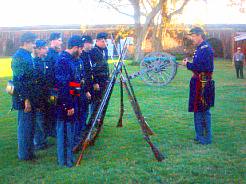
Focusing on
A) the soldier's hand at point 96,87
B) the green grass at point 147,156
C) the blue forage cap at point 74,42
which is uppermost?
the blue forage cap at point 74,42

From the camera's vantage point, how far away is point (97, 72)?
8.04 meters

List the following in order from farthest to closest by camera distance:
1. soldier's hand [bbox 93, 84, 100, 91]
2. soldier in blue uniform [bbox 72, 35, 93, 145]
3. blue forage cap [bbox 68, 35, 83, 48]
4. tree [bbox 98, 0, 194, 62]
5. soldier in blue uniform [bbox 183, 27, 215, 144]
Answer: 1. tree [bbox 98, 0, 194, 62]
2. soldier's hand [bbox 93, 84, 100, 91]
3. soldier in blue uniform [bbox 72, 35, 93, 145]
4. soldier in blue uniform [bbox 183, 27, 215, 144]
5. blue forage cap [bbox 68, 35, 83, 48]

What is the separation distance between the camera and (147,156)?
650 cm

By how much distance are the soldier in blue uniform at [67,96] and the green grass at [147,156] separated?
313 mm

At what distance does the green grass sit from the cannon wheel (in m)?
5.63

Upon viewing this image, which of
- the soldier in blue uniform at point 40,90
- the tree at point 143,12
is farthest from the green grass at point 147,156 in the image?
the tree at point 143,12

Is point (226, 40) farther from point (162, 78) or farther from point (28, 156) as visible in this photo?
point (28, 156)

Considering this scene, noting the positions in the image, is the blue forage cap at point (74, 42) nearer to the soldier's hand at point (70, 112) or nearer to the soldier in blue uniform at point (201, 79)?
the soldier's hand at point (70, 112)

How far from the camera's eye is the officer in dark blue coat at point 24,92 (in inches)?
237

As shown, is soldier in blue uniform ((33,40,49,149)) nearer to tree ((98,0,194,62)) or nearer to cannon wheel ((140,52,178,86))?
cannon wheel ((140,52,178,86))

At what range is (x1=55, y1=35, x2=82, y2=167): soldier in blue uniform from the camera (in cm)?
580

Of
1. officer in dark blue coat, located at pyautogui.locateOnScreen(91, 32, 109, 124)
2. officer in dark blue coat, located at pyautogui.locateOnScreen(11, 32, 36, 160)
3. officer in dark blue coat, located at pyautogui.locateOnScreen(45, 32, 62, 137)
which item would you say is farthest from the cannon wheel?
officer in dark blue coat, located at pyautogui.locateOnScreen(11, 32, 36, 160)

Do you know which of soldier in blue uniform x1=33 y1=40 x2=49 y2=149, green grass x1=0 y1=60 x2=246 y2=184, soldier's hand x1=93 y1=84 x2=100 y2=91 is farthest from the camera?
soldier's hand x1=93 y1=84 x2=100 y2=91

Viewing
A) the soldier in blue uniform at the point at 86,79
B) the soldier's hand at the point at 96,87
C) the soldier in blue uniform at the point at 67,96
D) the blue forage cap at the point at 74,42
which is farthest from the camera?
the soldier's hand at the point at 96,87
